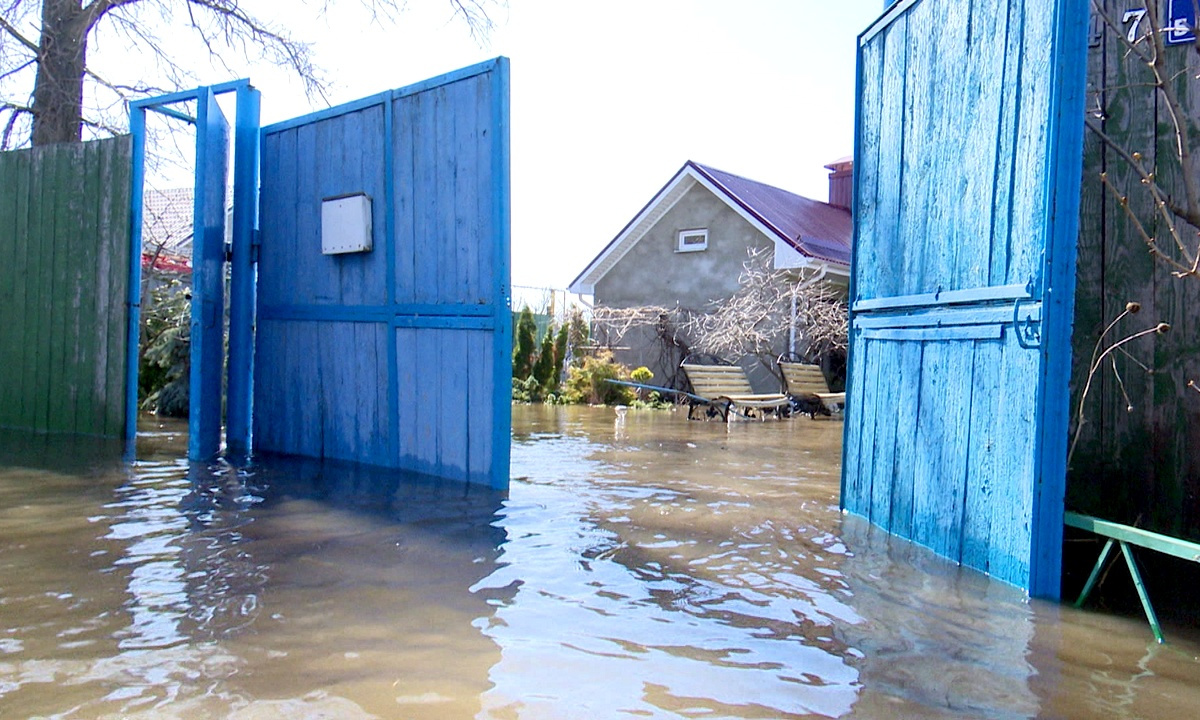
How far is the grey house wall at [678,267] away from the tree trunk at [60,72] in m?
10.6

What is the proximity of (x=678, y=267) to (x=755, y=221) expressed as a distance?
6.48 ft

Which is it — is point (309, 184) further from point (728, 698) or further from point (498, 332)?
point (728, 698)

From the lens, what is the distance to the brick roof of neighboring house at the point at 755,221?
17.1 metres

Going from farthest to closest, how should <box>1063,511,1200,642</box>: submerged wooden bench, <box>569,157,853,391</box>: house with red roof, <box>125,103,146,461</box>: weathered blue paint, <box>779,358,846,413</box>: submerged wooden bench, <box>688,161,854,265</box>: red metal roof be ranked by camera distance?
1. <box>569,157,853,391</box>: house with red roof
2. <box>688,161,854,265</box>: red metal roof
3. <box>779,358,846,413</box>: submerged wooden bench
4. <box>125,103,146,461</box>: weathered blue paint
5. <box>1063,511,1200,642</box>: submerged wooden bench

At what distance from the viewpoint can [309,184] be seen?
677 cm

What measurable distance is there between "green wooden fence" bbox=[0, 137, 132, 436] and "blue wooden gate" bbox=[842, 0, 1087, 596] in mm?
5598

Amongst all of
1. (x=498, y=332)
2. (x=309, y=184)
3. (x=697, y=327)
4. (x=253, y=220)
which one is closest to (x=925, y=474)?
(x=498, y=332)

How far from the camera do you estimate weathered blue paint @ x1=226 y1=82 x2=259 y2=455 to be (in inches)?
274

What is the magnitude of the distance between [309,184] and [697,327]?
37.9 feet

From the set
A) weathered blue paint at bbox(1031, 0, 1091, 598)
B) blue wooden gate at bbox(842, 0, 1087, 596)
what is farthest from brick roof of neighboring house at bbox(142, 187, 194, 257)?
weathered blue paint at bbox(1031, 0, 1091, 598)

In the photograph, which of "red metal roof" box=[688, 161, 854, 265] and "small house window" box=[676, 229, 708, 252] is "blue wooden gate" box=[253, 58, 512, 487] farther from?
"small house window" box=[676, 229, 708, 252]

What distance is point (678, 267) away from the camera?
1891 centimetres

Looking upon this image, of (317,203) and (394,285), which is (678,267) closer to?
(317,203)

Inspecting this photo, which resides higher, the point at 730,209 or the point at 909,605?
the point at 730,209
